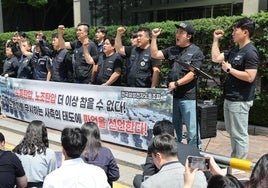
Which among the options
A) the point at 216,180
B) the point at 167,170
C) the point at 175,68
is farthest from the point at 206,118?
the point at 216,180

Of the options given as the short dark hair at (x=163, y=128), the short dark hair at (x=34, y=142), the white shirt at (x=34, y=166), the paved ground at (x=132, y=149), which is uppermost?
the short dark hair at (x=163, y=128)

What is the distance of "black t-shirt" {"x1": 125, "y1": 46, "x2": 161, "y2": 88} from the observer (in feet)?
19.7

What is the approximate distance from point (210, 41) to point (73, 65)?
284 cm

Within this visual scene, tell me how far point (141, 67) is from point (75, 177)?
347 centimetres

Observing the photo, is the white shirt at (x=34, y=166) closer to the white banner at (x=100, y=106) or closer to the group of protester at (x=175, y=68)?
the group of protester at (x=175, y=68)

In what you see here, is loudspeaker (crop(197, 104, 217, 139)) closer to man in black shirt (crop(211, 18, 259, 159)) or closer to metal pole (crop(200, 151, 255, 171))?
man in black shirt (crop(211, 18, 259, 159))

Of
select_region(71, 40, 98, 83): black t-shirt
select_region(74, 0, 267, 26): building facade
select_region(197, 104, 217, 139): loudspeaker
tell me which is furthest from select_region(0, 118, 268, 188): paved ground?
select_region(74, 0, 267, 26): building facade

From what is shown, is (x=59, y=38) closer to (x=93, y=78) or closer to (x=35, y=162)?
(x=93, y=78)

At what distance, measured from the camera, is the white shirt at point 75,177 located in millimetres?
2771

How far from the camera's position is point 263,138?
696 cm

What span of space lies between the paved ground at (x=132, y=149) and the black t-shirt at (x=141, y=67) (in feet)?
3.84

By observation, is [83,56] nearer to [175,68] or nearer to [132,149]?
[132,149]

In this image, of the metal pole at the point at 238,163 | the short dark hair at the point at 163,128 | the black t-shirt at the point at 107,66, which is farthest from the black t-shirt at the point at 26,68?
the metal pole at the point at 238,163

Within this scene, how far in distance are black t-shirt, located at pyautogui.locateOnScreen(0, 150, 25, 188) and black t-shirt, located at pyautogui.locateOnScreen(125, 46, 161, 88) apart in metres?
3.03
